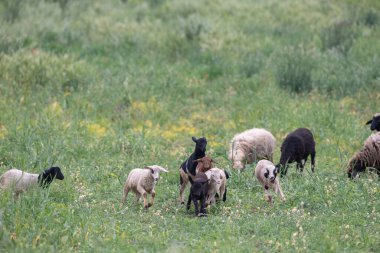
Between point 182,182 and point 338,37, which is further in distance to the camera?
point 338,37

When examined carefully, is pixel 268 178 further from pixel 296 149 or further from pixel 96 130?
pixel 96 130

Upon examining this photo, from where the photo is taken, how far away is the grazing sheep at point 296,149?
10.3m

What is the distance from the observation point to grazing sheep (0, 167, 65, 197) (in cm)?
862

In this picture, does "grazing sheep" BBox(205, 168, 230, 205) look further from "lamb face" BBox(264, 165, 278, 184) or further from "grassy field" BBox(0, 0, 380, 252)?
"lamb face" BBox(264, 165, 278, 184)

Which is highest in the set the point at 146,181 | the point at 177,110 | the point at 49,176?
the point at 146,181

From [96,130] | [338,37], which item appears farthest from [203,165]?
[338,37]

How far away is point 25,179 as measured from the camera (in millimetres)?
8742

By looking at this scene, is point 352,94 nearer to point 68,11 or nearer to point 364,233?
point 364,233

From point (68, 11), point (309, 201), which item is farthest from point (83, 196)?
point (68, 11)

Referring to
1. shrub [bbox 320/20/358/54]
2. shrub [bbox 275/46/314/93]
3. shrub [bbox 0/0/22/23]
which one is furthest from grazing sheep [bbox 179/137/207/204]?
shrub [bbox 0/0/22/23]

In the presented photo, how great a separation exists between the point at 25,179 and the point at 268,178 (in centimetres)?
322

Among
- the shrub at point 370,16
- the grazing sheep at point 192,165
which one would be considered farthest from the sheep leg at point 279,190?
the shrub at point 370,16

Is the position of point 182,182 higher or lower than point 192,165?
lower

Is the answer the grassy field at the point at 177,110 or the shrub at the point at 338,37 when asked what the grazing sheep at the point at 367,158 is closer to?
the grassy field at the point at 177,110
